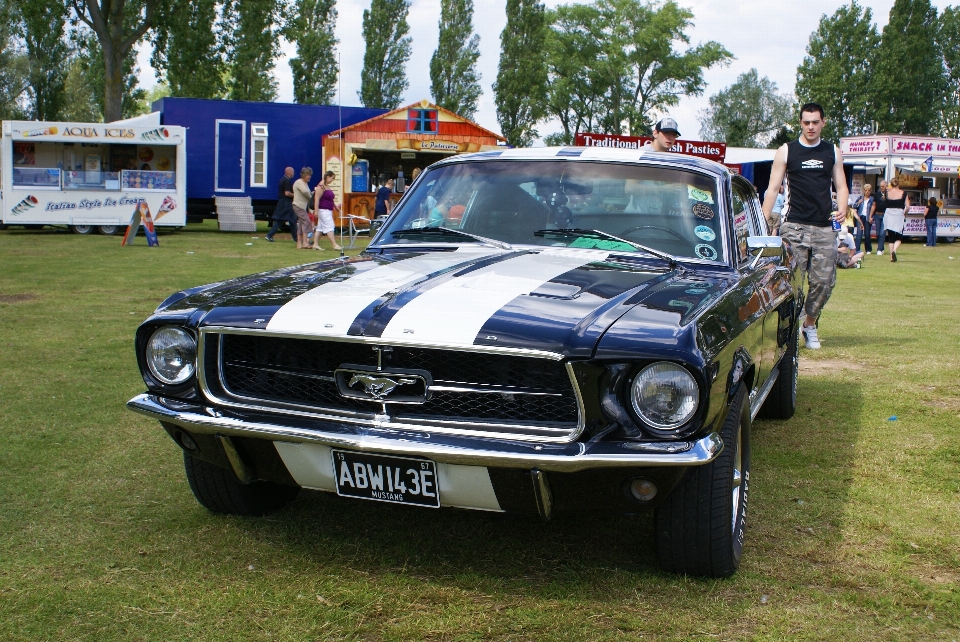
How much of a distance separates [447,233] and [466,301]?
→ 1292mm

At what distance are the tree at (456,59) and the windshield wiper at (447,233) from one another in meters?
53.1

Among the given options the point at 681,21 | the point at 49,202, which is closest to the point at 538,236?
the point at 49,202

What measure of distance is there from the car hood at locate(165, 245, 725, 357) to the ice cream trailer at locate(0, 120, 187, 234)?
19.5 meters

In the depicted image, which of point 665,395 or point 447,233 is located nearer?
point 665,395

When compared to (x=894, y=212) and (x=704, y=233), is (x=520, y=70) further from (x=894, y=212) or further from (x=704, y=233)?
(x=704, y=233)

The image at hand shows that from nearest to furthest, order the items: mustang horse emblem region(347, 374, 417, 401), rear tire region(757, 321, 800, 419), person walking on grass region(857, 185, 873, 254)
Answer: mustang horse emblem region(347, 374, 417, 401) < rear tire region(757, 321, 800, 419) < person walking on grass region(857, 185, 873, 254)

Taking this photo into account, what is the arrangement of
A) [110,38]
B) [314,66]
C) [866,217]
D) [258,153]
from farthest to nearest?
[314,66]
[110,38]
[258,153]
[866,217]

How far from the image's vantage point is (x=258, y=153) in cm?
2492

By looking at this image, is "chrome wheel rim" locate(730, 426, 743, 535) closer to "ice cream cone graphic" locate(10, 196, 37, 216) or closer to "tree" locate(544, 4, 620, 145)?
"ice cream cone graphic" locate(10, 196, 37, 216)

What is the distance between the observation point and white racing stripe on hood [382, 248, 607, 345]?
9.43ft

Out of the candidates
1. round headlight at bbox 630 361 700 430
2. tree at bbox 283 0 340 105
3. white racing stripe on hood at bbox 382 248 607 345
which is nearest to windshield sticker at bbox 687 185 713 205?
white racing stripe on hood at bbox 382 248 607 345

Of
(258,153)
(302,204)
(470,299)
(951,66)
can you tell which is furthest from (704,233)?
(951,66)

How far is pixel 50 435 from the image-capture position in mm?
4832

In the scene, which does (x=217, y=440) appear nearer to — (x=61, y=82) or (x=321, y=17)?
(x=321, y=17)
